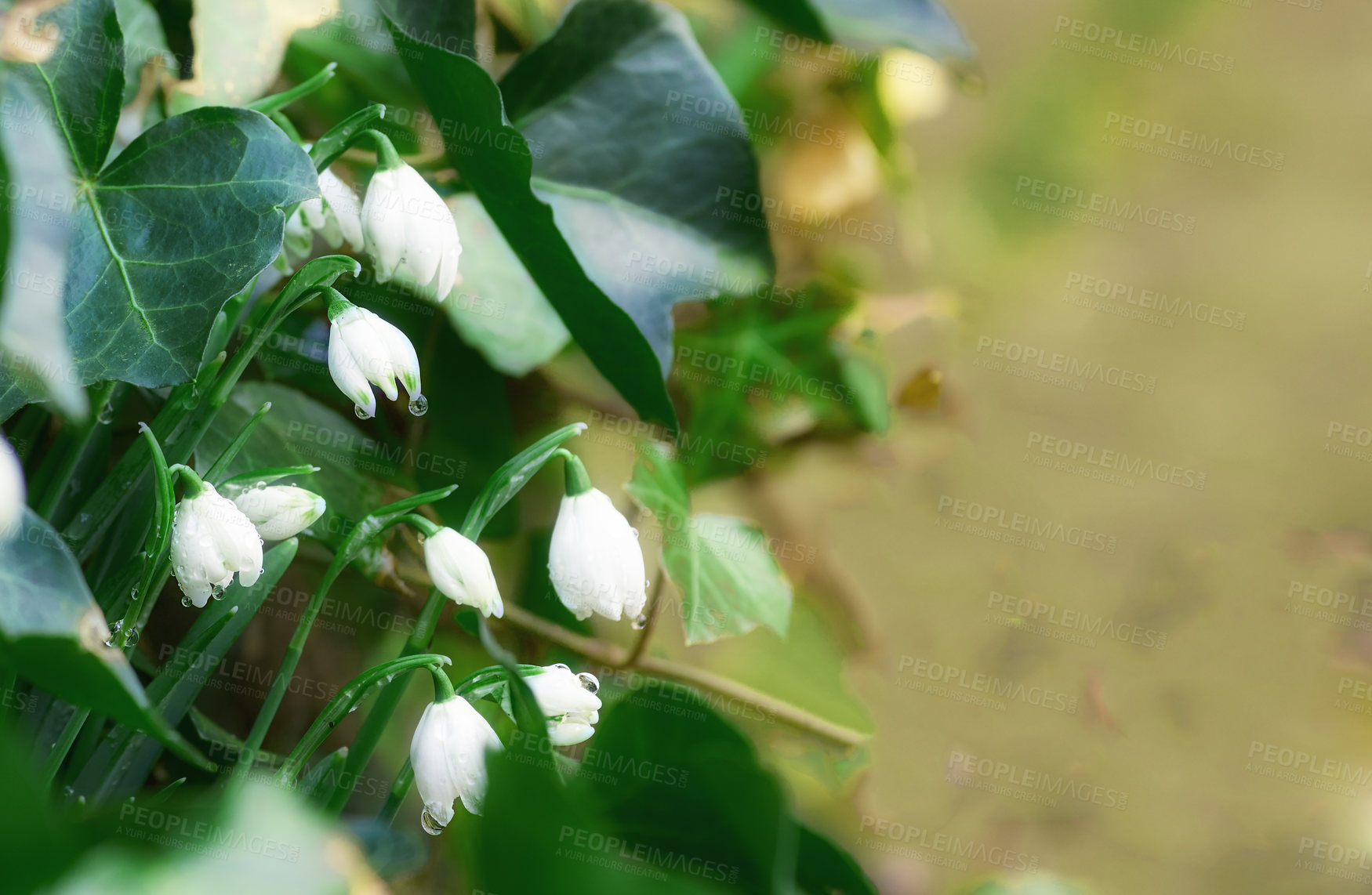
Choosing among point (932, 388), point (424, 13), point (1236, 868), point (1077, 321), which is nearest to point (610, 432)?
point (932, 388)

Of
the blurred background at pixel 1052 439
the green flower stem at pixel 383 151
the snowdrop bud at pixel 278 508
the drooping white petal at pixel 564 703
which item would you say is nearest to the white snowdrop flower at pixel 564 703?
the drooping white petal at pixel 564 703

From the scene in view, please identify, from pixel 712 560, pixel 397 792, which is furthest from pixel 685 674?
pixel 397 792

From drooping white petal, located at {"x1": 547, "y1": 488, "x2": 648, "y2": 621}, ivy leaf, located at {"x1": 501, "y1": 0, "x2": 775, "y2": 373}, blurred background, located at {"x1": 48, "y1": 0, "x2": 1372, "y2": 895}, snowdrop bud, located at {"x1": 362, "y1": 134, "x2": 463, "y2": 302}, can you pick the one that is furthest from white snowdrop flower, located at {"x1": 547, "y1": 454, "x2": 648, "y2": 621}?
blurred background, located at {"x1": 48, "y1": 0, "x2": 1372, "y2": 895}

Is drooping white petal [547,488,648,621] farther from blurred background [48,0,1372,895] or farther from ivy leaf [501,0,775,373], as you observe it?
blurred background [48,0,1372,895]

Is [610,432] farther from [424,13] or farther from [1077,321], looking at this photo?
[1077,321]

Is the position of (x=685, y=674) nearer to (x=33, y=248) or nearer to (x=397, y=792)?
(x=397, y=792)

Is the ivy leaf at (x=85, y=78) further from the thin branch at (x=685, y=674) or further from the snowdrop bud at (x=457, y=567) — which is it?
the thin branch at (x=685, y=674)
